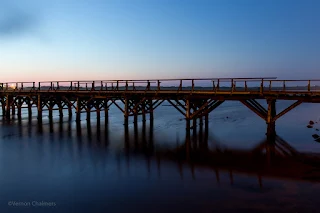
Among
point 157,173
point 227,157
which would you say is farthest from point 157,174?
point 227,157

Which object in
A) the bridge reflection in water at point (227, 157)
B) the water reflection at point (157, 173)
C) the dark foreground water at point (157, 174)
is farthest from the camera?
the bridge reflection in water at point (227, 157)

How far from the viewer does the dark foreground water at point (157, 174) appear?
29.8 ft

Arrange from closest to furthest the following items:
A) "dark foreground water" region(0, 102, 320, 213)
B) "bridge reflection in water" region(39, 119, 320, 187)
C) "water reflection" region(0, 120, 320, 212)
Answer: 1. "dark foreground water" region(0, 102, 320, 213)
2. "water reflection" region(0, 120, 320, 212)
3. "bridge reflection in water" region(39, 119, 320, 187)

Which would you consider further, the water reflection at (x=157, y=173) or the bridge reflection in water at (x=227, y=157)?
the bridge reflection in water at (x=227, y=157)

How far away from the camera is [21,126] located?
25.9 m

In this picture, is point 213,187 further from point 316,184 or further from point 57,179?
point 57,179

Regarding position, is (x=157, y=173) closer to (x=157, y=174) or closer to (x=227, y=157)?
(x=157, y=174)

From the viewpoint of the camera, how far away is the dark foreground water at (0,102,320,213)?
29.8ft

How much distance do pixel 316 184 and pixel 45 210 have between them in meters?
9.48

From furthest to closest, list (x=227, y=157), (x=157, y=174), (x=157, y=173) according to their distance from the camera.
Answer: (x=227, y=157) → (x=157, y=173) → (x=157, y=174)

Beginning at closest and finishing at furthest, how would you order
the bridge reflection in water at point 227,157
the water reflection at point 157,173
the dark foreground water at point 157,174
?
the dark foreground water at point 157,174 → the water reflection at point 157,173 → the bridge reflection in water at point 227,157

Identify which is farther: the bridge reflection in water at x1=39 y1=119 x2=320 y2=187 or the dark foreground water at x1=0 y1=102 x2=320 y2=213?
the bridge reflection in water at x1=39 y1=119 x2=320 y2=187

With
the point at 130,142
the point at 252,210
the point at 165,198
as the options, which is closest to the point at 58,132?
the point at 130,142

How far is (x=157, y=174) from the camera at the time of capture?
12.0m
